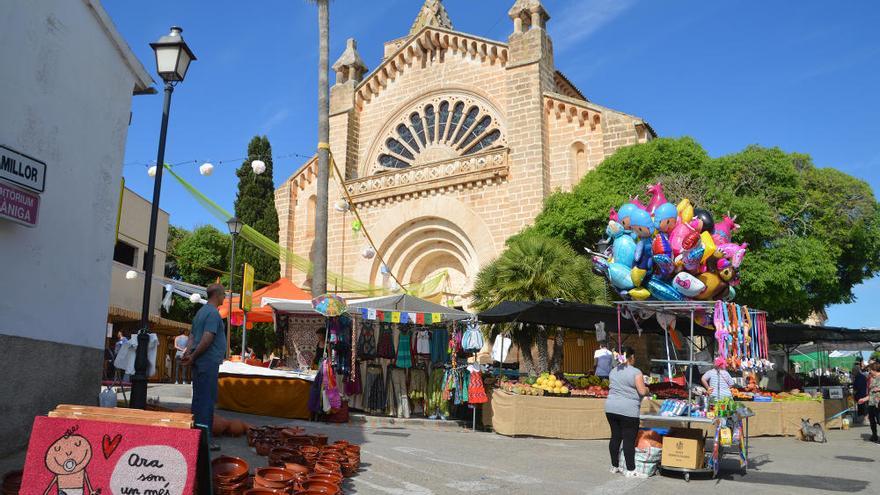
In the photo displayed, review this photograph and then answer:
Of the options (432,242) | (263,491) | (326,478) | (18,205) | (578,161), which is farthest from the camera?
(432,242)

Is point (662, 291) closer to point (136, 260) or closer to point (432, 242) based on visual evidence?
point (432, 242)

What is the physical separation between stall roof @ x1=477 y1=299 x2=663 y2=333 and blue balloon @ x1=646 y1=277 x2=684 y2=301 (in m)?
0.72

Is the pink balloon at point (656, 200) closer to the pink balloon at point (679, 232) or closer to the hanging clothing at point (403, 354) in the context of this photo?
the pink balloon at point (679, 232)

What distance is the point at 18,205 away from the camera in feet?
21.5

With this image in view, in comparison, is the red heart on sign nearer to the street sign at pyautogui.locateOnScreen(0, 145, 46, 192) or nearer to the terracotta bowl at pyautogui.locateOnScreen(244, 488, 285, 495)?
the terracotta bowl at pyautogui.locateOnScreen(244, 488, 285, 495)

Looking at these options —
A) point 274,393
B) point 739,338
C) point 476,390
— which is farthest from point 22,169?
point 739,338

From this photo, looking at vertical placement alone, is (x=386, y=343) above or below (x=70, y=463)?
above

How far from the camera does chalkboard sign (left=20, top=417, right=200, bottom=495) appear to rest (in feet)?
14.1

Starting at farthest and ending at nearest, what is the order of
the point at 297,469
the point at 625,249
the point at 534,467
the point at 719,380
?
the point at 625,249 → the point at 719,380 → the point at 534,467 → the point at 297,469

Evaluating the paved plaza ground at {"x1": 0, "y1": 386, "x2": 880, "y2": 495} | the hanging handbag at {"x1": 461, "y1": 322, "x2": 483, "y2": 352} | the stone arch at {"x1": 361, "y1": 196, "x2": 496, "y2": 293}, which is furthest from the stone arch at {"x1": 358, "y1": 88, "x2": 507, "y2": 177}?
the paved plaza ground at {"x1": 0, "y1": 386, "x2": 880, "y2": 495}

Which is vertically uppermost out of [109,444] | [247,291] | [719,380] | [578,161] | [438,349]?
[578,161]

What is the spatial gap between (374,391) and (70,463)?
9.22 meters

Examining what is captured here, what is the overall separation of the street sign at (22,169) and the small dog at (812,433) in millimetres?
13189

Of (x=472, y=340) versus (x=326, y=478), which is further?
(x=472, y=340)
